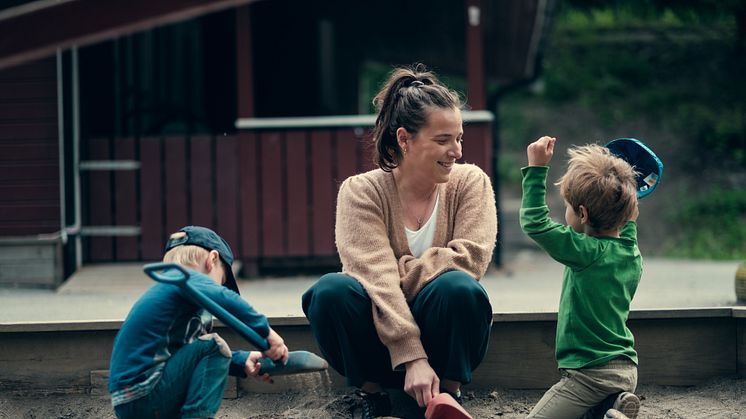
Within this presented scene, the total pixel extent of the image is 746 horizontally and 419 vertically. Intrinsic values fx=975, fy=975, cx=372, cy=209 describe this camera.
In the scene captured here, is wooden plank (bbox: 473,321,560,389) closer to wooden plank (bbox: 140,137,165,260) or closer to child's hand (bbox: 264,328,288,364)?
child's hand (bbox: 264,328,288,364)

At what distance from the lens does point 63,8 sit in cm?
472

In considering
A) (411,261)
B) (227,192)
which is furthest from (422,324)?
(227,192)

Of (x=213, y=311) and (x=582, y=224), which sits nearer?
(x=213, y=311)

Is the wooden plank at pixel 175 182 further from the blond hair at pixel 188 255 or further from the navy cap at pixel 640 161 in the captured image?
the navy cap at pixel 640 161

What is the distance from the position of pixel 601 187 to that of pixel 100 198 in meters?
4.04

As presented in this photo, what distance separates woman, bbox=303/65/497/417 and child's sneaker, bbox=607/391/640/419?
0.46 m

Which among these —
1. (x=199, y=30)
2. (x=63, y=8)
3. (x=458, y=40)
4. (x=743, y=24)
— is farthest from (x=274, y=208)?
(x=743, y=24)

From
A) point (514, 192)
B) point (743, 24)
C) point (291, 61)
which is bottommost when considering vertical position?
point (514, 192)

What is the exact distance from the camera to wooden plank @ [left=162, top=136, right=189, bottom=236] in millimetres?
6227

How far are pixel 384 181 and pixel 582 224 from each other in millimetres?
674

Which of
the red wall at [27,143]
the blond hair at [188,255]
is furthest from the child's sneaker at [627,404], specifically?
the red wall at [27,143]

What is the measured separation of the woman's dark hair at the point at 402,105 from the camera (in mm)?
3156

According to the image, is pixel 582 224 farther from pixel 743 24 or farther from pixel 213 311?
pixel 743 24

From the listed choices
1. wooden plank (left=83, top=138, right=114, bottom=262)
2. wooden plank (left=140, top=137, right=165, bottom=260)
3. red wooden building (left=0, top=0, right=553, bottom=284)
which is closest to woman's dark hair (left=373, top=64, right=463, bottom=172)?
red wooden building (left=0, top=0, right=553, bottom=284)
